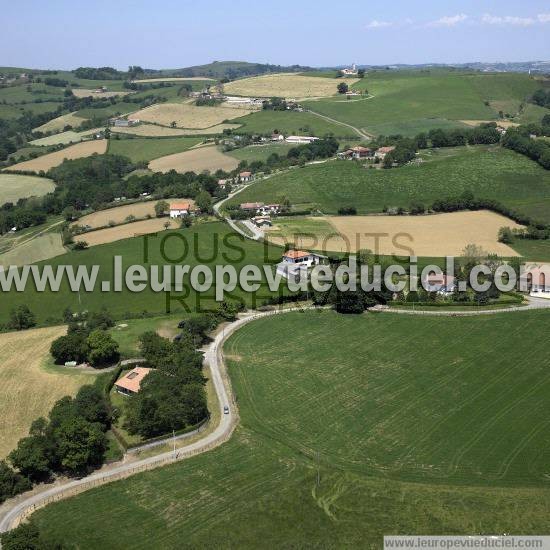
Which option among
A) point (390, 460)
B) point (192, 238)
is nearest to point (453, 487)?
point (390, 460)

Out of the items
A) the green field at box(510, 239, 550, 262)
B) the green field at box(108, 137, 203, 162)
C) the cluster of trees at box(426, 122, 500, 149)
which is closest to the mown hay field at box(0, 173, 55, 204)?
A: the green field at box(108, 137, 203, 162)

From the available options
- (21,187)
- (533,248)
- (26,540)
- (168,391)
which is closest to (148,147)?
(21,187)

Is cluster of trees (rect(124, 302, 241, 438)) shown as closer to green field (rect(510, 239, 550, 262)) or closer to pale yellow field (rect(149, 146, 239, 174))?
green field (rect(510, 239, 550, 262))

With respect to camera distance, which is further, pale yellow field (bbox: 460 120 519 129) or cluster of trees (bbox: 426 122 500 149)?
pale yellow field (bbox: 460 120 519 129)

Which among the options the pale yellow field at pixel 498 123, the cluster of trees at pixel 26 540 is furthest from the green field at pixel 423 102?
the cluster of trees at pixel 26 540

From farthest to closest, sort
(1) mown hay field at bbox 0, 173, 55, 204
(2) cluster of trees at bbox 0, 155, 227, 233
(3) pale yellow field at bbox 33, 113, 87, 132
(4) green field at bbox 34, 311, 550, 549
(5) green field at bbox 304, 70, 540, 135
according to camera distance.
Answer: (3) pale yellow field at bbox 33, 113, 87, 132 → (5) green field at bbox 304, 70, 540, 135 → (1) mown hay field at bbox 0, 173, 55, 204 → (2) cluster of trees at bbox 0, 155, 227, 233 → (4) green field at bbox 34, 311, 550, 549

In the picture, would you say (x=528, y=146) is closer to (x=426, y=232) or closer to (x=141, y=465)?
(x=426, y=232)

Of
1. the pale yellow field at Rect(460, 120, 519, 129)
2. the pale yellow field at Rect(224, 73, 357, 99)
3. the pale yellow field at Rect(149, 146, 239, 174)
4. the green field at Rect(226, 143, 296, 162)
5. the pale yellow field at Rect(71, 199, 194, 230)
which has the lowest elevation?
the pale yellow field at Rect(71, 199, 194, 230)

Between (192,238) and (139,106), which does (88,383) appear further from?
(139,106)
